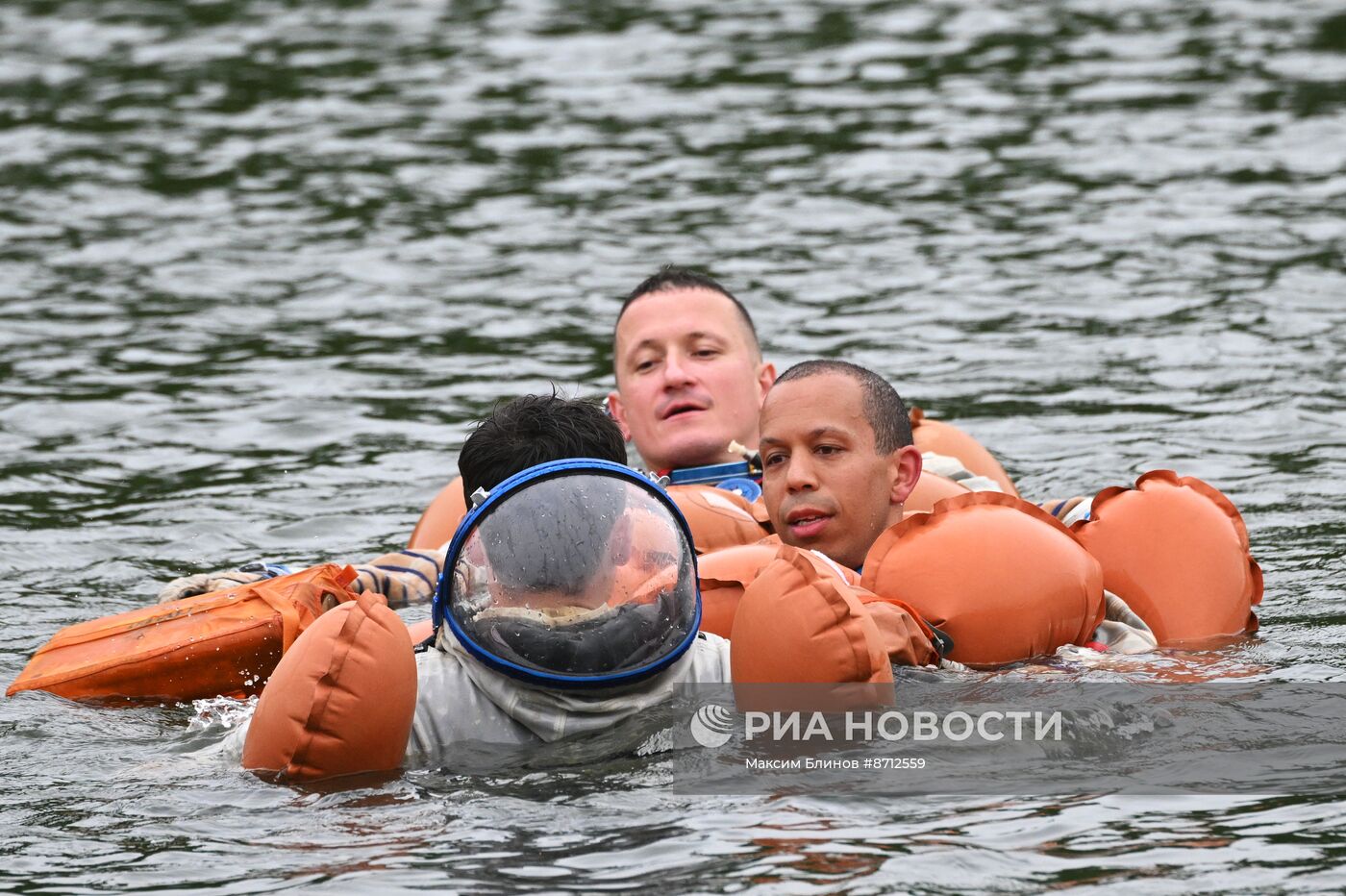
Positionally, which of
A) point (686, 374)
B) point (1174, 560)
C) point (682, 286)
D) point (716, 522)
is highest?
point (682, 286)

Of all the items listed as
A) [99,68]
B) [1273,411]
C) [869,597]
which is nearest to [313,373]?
[1273,411]

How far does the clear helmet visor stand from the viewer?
5781mm

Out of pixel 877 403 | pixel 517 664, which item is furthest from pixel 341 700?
pixel 877 403

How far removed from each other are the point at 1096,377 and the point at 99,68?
12.8m

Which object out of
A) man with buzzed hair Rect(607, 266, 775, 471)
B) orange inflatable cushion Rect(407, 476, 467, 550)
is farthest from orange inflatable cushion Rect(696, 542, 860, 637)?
man with buzzed hair Rect(607, 266, 775, 471)

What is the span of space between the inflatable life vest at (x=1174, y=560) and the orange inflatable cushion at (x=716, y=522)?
1.23 metres

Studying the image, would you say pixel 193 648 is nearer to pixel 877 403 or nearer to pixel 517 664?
pixel 517 664

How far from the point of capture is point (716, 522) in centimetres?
763

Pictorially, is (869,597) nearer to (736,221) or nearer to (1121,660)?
(1121,660)

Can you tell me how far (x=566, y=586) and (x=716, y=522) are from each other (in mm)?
1896

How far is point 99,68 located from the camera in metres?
20.8

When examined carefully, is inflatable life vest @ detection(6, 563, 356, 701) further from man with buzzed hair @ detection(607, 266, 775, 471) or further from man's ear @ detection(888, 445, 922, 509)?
man with buzzed hair @ detection(607, 266, 775, 471)

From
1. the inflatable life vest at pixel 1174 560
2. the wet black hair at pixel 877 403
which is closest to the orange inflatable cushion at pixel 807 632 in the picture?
the wet black hair at pixel 877 403

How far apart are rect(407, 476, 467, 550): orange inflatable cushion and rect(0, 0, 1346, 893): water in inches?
37.3
